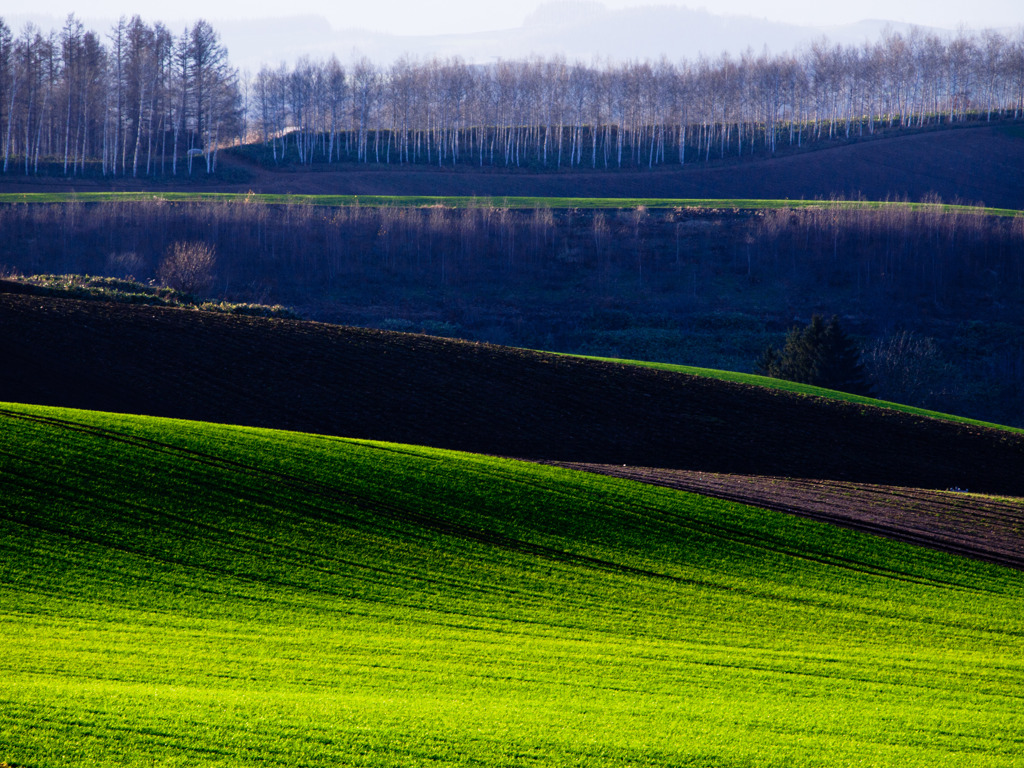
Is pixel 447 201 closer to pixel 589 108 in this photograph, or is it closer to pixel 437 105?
pixel 437 105

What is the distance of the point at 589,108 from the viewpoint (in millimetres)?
99562

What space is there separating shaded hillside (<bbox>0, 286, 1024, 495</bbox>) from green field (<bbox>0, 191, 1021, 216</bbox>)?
1604 inches

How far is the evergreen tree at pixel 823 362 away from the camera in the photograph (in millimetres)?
43219

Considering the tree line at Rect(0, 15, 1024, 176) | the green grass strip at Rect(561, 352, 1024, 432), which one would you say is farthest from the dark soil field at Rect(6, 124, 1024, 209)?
the green grass strip at Rect(561, 352, 1024, 432)

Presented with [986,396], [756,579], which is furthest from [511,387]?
[986,396]

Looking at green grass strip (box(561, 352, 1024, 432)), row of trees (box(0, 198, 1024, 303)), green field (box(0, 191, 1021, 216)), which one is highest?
green field (box(0, 191, 1021, 216))

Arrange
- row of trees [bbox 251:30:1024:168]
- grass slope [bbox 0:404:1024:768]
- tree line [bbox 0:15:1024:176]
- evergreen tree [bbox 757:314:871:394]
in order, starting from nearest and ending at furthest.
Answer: grass slope [bbox 0:404:1024:768]
evergreen tree [bbox 757:314:871:394]
tree line [bbox 0:15:1024:176]
row of trees [bbox 251:30:1024:168]

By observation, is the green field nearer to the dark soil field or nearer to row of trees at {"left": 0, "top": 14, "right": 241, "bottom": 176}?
the dark soil field

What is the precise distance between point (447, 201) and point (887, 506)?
58.2 m

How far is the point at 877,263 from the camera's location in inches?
2547

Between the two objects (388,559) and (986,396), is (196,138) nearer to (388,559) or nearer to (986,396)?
(986,396)

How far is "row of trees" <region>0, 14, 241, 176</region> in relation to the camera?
267 ft

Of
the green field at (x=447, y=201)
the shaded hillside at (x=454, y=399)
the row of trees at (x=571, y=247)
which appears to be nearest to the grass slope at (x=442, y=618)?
the shaded hillside at (x=454, y=399)

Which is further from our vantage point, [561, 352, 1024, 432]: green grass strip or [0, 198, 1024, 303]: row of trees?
[0, 198, 1024, 303]: row of trees
